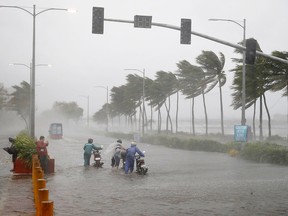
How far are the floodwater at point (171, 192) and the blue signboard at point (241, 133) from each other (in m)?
7.87

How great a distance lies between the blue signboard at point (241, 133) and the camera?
30.4m

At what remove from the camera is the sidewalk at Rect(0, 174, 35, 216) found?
10758 mm

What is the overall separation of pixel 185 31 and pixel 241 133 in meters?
15.6

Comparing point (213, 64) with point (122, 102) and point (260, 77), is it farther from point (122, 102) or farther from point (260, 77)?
point (122, 102)

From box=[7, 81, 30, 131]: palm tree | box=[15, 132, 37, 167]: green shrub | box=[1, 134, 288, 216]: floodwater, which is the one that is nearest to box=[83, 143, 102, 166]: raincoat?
box=[1, 134, 288, 216]: floodwater

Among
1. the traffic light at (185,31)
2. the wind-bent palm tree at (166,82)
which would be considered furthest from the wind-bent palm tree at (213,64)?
the traffic light at (185,31)

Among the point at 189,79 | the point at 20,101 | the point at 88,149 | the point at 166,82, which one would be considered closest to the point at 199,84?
the point at 189,79

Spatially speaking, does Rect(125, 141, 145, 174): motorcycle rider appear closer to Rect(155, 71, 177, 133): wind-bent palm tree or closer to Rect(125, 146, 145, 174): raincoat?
Rect(125, 146, 145, 174): raincoat

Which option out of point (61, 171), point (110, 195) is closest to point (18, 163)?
point (61, 171)

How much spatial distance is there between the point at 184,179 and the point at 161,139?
33462 millimetres

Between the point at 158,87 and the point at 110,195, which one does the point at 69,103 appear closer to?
the point at 158,87

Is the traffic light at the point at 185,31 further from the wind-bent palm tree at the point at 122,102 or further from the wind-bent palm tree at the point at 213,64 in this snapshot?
the wind-bent palm tree at the point at 122,102

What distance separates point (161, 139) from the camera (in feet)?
171

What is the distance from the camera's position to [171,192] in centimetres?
1469
